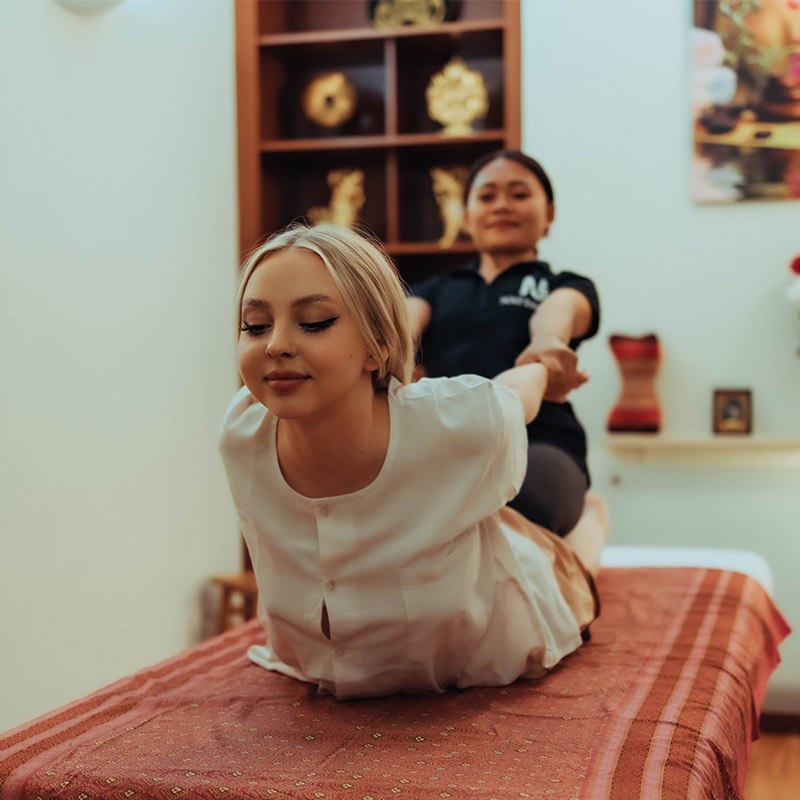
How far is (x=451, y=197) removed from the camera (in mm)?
3455

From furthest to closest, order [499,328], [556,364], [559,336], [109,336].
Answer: [109,336], [499,328], [559,336], [556,364]

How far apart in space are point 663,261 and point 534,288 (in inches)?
51.5

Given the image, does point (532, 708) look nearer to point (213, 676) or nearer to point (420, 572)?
point (420, 572)

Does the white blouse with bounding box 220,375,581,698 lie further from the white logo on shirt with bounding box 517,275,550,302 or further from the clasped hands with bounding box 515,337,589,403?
the white logo on shirt with bounding box 517,275,550,302

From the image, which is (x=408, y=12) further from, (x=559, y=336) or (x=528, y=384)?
(x=528, y=384)

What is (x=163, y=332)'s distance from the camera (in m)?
2.82

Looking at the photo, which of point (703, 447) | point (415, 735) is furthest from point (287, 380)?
point (703, 447)

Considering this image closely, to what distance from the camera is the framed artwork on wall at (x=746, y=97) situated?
3.13m

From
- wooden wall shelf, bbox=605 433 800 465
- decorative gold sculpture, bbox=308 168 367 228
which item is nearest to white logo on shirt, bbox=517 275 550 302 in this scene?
wooden wall shelf, bbox=605 433 800 465

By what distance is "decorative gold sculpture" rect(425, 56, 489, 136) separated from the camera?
3391 mm

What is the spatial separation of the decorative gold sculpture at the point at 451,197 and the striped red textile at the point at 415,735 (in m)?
2.01

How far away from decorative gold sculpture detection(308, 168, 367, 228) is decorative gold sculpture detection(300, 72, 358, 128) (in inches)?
7.6

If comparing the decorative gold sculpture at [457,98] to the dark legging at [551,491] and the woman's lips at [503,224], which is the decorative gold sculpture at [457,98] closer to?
the woman's lips at [503,224]

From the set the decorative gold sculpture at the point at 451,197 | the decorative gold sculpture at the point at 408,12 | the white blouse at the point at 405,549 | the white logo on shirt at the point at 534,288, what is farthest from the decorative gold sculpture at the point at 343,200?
the white blouse at the point at 405,549
